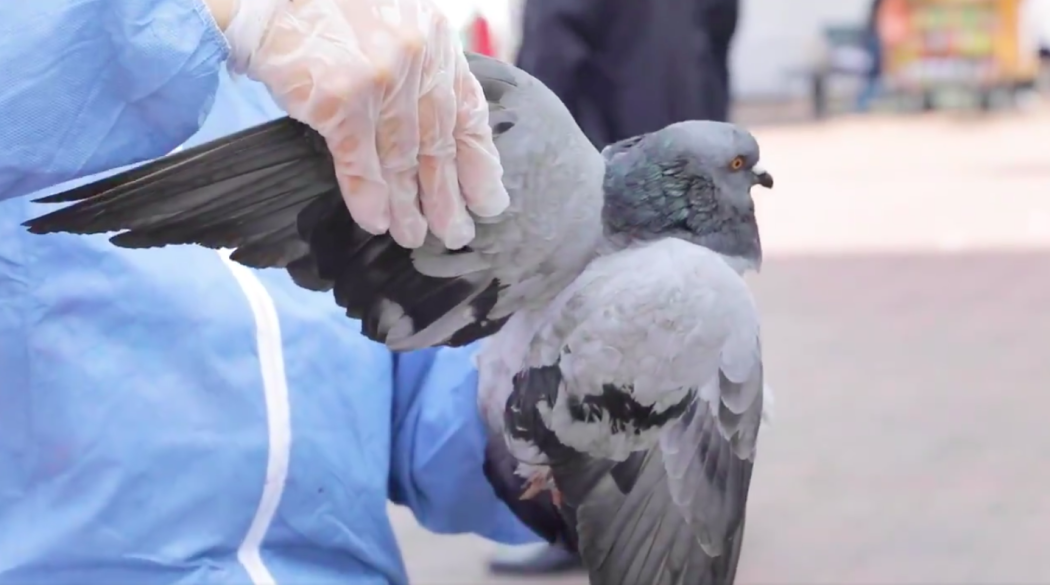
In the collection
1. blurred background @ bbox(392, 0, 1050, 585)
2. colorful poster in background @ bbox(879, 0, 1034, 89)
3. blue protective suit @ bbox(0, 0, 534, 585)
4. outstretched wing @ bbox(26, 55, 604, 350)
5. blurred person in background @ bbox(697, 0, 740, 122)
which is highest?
outstretched wing @ bbox(26, 55, 604, 350)

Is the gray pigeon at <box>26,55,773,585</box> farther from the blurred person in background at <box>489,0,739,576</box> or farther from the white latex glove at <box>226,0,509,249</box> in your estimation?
the blurred person in background at <box>489,0,739,576</box>

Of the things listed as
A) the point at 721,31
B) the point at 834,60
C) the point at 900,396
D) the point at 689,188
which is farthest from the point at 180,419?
the point at 834,60

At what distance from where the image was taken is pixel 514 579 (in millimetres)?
2594

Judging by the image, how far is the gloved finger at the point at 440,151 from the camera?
866 mm

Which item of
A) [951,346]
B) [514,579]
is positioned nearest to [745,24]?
[951,346]

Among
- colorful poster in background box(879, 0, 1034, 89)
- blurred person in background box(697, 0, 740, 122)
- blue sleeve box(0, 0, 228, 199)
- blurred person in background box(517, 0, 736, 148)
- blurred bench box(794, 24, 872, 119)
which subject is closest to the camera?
blue sleeve box(0, 0, 228, 199)

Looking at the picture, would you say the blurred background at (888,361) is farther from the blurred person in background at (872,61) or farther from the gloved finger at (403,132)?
the blurred person in background at (872,61)

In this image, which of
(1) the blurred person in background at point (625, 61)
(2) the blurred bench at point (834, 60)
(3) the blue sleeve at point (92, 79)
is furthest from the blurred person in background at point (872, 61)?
(3) the blue sleeve at point (92, 79)

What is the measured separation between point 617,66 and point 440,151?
1816 mm

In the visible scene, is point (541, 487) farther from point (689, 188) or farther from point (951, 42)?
point (951, 42)

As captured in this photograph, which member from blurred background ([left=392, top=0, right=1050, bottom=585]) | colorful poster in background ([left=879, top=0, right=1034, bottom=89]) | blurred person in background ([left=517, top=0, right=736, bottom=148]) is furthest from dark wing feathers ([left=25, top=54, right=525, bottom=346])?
colorful poster in background ([left=879, top=0, right=1034, bottom=89])

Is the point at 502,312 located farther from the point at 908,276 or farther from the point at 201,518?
the point at 908,276

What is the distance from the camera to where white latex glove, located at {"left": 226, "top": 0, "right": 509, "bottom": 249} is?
830mm

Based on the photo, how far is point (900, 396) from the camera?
3.54 metres
